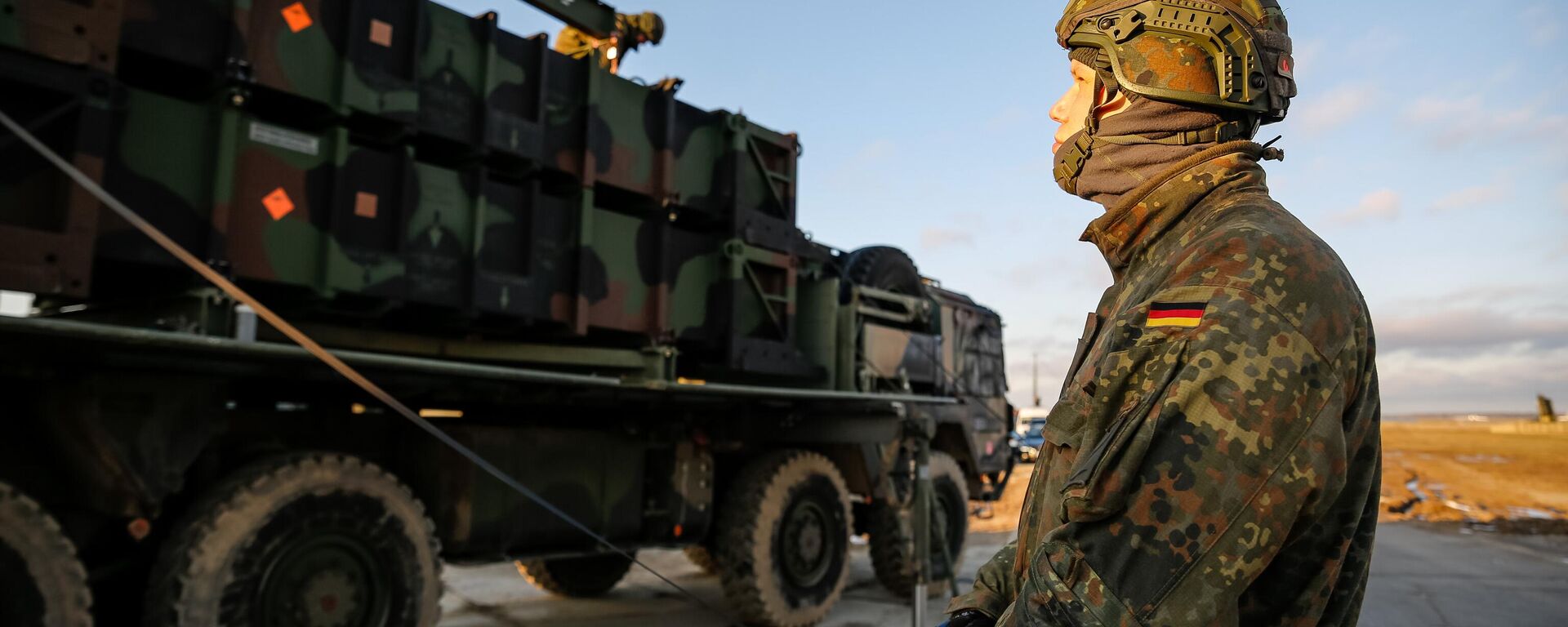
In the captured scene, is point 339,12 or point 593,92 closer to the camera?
point 339,12

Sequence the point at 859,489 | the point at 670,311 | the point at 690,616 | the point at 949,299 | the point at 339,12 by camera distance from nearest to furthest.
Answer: the point at 339,12, the point at 670,311, the point at 690,616, the point at 859,489, the point at 949,299

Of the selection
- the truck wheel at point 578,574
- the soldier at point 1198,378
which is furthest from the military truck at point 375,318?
the soldier at point 1198,378

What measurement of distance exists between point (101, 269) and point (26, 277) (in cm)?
66

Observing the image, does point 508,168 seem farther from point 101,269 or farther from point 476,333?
point 101,269

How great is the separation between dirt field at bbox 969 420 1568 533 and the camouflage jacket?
9.75m

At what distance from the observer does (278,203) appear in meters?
4.16

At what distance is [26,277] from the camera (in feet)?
11.1

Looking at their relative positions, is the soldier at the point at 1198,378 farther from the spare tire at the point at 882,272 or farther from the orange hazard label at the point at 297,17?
the spare tire at the point at 882,272

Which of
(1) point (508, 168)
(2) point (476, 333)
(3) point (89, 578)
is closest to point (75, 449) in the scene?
(3) point (89, 578)

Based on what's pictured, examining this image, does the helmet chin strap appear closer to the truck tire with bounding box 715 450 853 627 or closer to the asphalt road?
the truck tire with bounding box 715 450 853 627

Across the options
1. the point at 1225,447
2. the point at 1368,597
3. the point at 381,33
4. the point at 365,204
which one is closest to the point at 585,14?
the point at 381,33

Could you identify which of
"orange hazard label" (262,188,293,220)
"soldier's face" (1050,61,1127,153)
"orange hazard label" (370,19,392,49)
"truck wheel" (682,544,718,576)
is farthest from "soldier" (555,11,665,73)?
"soldier's face" (1050,61,1127,153)

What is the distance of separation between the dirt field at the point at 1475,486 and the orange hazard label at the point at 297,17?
27.5 ft

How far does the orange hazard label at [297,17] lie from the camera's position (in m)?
4.22
